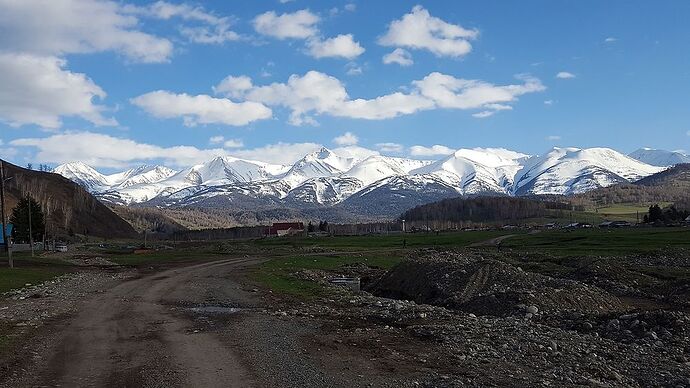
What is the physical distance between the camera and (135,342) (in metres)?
20.7

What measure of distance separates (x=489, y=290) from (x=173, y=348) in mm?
22338

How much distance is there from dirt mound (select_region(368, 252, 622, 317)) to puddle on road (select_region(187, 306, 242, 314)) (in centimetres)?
1249

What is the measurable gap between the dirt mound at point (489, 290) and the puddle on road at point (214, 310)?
1249cm

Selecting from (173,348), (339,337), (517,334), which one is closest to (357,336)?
(339,337)

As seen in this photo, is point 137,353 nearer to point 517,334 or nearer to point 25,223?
point 517,334

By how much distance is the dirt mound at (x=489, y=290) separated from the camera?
102 ft

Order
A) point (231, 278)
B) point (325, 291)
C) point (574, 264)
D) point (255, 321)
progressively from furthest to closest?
point (574, 264) < point (231, 278) < point (325, 291) < point (255, 321)

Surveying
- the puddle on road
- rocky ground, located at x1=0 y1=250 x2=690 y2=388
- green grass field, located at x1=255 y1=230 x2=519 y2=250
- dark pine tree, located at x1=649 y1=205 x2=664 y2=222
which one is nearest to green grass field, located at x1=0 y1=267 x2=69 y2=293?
rocky ground, located at x1=0 y1=250 x2=690 y2=388

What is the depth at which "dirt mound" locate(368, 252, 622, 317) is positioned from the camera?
102 feet

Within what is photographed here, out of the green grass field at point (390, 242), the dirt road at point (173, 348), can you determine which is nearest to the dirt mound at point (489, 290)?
the dirt road at point (173, 348)

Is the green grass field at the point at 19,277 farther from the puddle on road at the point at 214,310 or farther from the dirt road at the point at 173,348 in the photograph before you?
the puddle on road at the point at 214,310

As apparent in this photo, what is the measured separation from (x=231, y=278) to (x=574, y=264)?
37393 millimetres

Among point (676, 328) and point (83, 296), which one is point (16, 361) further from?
point (676, 328)

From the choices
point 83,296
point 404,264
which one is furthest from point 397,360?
point 404,264
